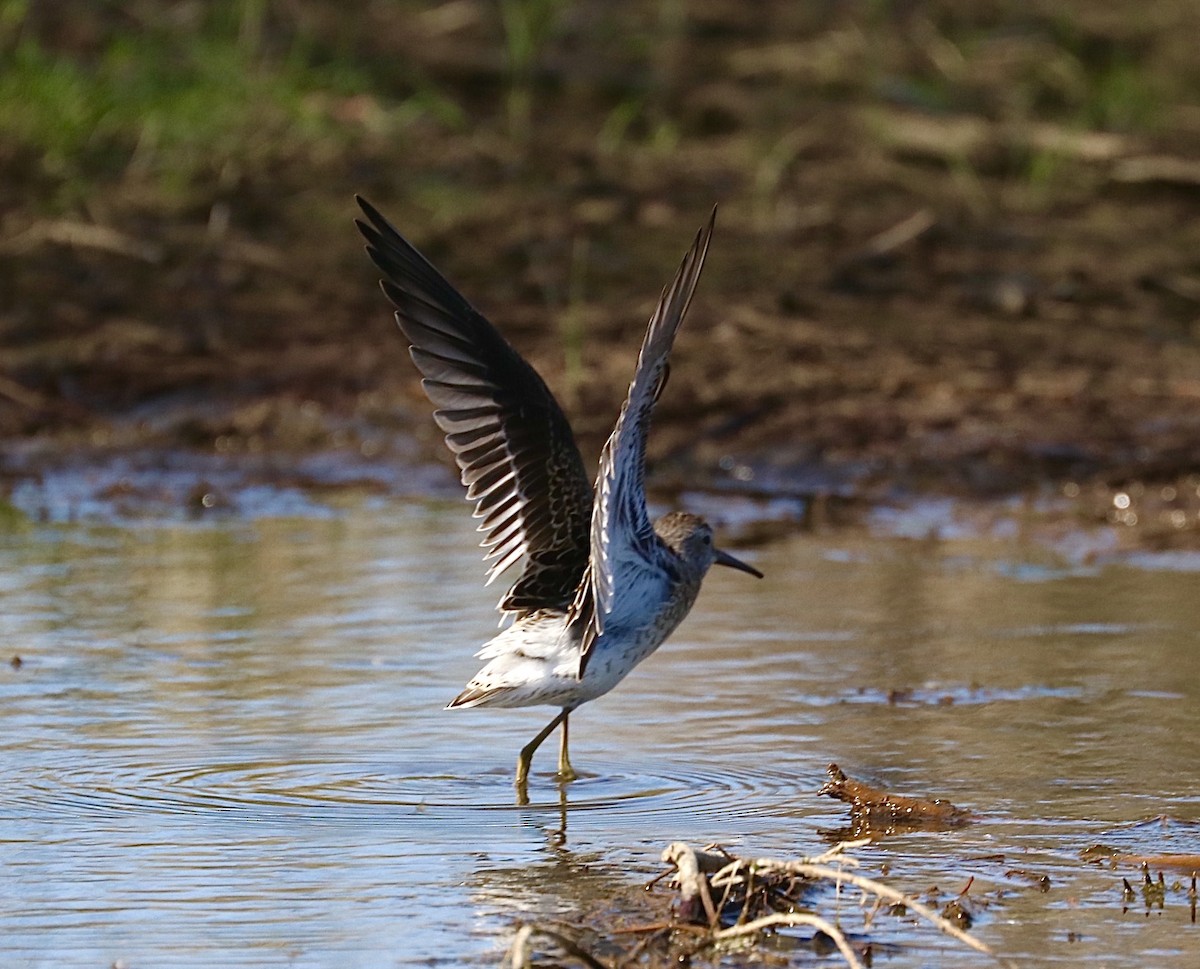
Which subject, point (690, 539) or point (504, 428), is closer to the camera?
point (504, 428)

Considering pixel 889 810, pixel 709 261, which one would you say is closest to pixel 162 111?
pixel 709 261

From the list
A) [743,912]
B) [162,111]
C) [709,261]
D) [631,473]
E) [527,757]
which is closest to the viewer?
[743,912]

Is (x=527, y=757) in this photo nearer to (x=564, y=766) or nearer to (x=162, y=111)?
(x=564, y=766)

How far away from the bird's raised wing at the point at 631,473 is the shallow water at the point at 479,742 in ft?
1.59

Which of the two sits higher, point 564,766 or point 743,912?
point 743,912

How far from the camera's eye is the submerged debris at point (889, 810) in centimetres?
480

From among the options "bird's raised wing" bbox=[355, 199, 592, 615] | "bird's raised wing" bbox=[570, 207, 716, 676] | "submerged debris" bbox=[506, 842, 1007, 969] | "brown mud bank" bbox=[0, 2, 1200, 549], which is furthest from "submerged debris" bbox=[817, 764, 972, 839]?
"brown mud bank" bbox=[0, 2, 1200, 549]

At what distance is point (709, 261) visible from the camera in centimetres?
1048

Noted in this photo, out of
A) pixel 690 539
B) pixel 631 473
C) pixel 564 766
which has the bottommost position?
pixel 564 766

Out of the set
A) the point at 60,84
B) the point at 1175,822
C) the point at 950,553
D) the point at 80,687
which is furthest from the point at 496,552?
the point at 60,84

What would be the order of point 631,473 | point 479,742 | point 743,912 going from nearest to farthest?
point 743,912, point 631,473, point 479,742

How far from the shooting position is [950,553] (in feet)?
25.9

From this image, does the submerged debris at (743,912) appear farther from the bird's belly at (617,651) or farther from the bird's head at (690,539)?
the bird's head at (690,539)

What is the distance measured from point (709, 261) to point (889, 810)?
5937 mm
